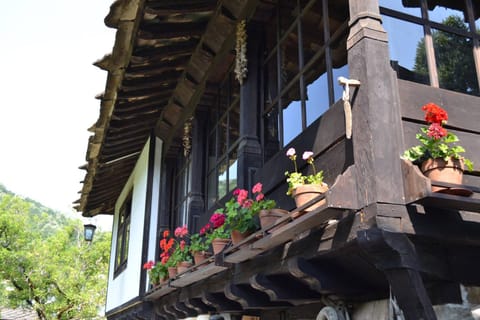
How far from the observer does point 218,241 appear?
154 inches

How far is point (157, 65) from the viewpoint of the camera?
19.0 feet

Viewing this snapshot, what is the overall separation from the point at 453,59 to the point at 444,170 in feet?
3.89

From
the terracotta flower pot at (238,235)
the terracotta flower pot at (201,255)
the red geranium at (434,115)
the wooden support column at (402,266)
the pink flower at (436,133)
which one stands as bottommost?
the wooden support column at (402,266)

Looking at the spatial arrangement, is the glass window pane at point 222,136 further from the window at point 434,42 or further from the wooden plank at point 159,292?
the window at point 434,42

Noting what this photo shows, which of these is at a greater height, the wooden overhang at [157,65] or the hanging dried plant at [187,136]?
the wooden overhang at [157,65]

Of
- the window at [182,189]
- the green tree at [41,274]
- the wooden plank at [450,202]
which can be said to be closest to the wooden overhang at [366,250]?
the wooden plank at [450,202]

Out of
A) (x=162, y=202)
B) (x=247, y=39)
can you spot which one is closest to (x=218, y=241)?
(x=247, y=39)

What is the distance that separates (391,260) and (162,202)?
212 inches

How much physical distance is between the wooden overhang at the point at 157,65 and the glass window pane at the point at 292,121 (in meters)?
1.14

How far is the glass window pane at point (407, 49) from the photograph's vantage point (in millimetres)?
3016

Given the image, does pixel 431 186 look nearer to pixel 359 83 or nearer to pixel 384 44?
pixel 359 83

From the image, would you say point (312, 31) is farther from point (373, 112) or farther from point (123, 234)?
point (123, 234)

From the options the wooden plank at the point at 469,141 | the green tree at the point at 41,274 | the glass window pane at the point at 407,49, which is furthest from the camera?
the green tree at the point at 41,274

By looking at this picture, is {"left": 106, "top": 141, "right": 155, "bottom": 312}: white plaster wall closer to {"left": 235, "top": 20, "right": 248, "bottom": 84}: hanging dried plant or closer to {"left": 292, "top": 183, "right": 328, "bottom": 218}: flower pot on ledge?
{"left": 235, "top": 20, "right": 248, "bottom": 84}: hanging dried plant
